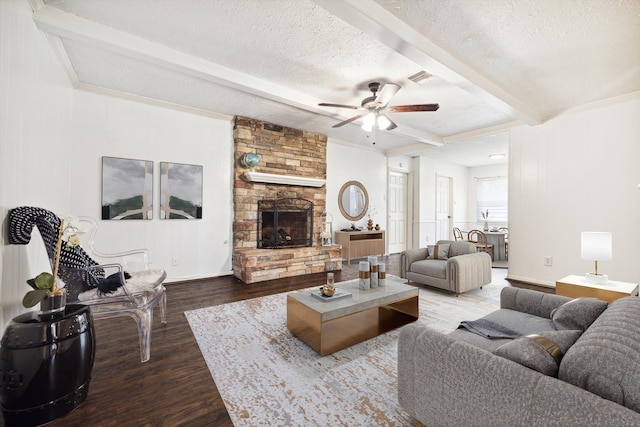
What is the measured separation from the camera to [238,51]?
2838 millimetres

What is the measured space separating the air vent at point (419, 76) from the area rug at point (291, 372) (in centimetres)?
277

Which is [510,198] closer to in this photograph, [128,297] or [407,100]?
[407,100]

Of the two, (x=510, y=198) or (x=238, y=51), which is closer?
(x=238, y=51)

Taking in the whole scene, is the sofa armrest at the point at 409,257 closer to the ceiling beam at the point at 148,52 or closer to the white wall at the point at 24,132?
the ceiling beam at the point at 148,52

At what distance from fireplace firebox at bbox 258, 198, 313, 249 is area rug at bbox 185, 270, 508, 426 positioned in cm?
208

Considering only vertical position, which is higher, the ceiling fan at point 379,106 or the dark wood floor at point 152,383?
the ceiling fan at point 379,106

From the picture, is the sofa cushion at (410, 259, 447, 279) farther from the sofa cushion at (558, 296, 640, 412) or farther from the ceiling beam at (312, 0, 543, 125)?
the sofa cushion at (558, 296, 640, 412)

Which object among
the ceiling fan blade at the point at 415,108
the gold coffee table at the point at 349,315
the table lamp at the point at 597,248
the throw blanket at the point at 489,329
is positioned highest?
the ceiling fan blade at the point at 415,108

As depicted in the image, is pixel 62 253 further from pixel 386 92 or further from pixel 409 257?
pixel 409 257

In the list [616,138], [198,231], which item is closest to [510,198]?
[616,138]

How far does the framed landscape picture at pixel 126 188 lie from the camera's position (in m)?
3.77

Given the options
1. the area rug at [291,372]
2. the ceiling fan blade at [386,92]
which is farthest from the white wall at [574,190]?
the ceiling fan blade at [386,92]

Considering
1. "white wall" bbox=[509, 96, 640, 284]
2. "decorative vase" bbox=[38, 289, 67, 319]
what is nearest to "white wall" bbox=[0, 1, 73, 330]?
"decorative vase" bbox=[38, 289, 67, 319]

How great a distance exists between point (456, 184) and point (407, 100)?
5542mm
